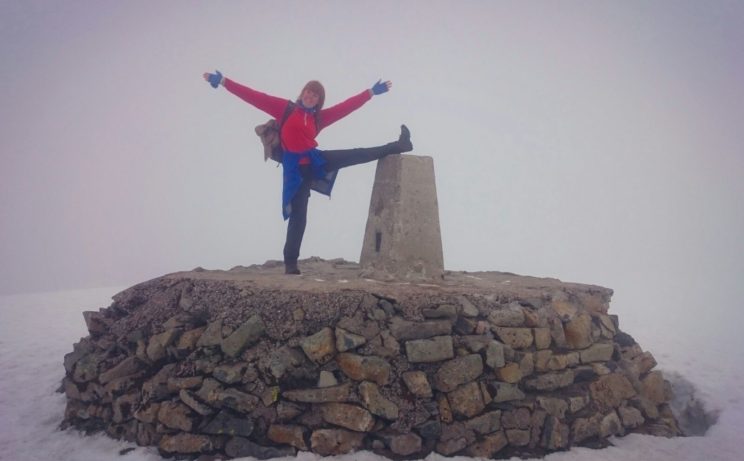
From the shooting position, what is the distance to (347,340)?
4613 millimetres

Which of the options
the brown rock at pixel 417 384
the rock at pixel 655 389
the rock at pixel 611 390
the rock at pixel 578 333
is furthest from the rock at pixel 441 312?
the rock at pixel 655 389

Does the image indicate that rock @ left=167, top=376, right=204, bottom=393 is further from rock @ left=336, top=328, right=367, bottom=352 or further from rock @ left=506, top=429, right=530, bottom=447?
→ rock @ left=506, top=429, right=530, bottom=447

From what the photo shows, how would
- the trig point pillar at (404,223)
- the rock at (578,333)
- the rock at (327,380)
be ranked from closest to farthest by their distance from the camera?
1. the rock at (327,380)
2. the rock at (578,333)
3. the trig point pillar at (404,223)

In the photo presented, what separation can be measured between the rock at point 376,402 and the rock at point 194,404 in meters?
1.59

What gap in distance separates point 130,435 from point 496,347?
4158mm

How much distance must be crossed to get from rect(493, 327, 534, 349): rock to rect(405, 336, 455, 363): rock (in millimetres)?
689

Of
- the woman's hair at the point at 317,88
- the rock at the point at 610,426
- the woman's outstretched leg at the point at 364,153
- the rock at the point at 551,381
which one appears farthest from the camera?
the woman's outstretched leg at the point at 364,153

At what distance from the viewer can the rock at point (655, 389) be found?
19.1ft

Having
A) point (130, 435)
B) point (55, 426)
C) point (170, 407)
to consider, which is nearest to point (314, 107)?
point (170, 407)

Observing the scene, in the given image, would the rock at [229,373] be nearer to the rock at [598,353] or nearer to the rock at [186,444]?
the rock at [186,444]

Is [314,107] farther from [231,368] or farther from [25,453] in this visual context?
[25,453]

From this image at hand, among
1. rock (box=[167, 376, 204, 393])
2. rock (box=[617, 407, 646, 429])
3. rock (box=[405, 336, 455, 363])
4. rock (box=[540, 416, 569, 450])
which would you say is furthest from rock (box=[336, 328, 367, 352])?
rock (box=[617, 407, 646, 429])

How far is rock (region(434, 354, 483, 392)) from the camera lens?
15.2 ft

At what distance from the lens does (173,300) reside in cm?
537
